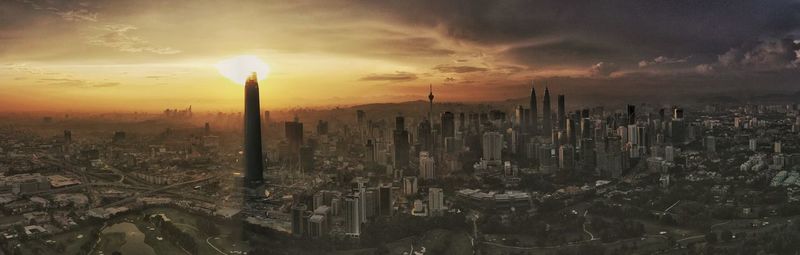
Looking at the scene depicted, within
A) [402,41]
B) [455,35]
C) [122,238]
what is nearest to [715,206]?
[455,35]

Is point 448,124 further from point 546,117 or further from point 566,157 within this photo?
point 566,157

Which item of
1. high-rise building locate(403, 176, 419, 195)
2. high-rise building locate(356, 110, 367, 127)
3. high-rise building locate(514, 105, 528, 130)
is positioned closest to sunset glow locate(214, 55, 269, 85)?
high-rise building locate(356, 110, 367, 127)

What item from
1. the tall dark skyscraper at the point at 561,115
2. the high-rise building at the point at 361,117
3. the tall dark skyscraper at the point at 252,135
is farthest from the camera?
the tall dark skyscraper at the point at 561,115

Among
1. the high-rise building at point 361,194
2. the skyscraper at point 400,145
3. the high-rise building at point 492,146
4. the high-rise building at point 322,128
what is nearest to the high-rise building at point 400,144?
the skyscraper at point 400,145

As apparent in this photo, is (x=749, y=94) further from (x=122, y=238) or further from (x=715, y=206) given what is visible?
(x=122, y=238)

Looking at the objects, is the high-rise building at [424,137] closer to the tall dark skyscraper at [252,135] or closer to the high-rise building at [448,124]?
the high-rise building at [448,124]
